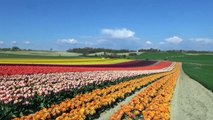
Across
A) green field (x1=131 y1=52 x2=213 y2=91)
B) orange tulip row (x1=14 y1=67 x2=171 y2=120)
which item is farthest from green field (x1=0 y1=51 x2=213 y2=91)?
orange tulip row (x1=14 y1=67 x2=171 y2=120)


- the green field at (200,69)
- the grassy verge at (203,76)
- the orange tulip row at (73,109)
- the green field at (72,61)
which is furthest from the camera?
the green field at (72,61)

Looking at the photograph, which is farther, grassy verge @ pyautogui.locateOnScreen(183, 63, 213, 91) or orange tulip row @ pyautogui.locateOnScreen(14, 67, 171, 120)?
grassy verge @ pyautogui.locateOnScreen(183, 63, 213, 91)

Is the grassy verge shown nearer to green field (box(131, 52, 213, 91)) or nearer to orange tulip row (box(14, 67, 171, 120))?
green field (box(131, 52, 213, 91))

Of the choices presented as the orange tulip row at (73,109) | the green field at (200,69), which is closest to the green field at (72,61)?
the green field at (200,69)

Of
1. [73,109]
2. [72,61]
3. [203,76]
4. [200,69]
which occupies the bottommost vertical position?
[200,69]

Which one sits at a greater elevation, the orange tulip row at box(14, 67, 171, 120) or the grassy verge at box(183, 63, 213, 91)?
the orange tulip row at box(14, 67, 171, 120)

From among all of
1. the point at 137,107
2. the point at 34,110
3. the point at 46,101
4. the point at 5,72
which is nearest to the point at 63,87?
the point at 46,101

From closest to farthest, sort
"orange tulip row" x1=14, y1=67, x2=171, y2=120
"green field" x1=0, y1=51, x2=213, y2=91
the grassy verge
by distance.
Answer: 1. "orange tulip row" x1=14, y1=67, x2=171, y2=120
2. the grassy verge
3. "green field" x1=0, y1=51, x2=213, y2=91

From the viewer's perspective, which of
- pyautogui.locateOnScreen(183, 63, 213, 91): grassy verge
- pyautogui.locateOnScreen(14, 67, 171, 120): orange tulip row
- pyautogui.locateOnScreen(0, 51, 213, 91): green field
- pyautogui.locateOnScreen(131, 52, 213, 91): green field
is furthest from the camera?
pyautogui.locateOnScreen(0, 51, 213, 91): green field

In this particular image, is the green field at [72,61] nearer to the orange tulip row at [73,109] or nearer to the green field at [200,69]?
the green field at [200,69]

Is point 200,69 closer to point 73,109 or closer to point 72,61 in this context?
point 72,61

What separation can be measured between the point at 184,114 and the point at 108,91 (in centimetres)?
675

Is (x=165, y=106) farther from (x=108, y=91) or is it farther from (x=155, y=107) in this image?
(x=108, y=91)

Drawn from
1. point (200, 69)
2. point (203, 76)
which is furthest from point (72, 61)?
point (200, 69)
